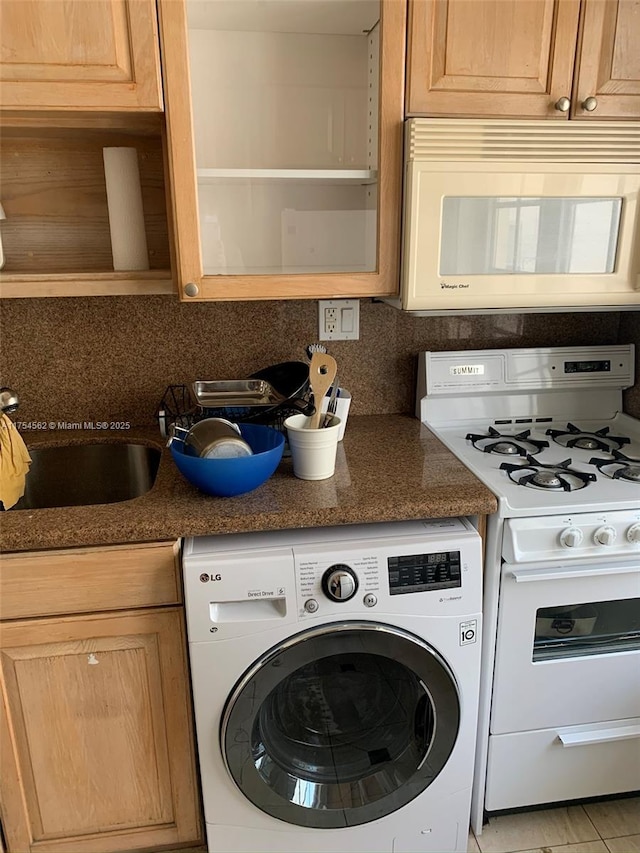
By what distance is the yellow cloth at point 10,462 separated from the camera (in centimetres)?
145

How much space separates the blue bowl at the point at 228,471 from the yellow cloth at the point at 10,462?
42 centimetres

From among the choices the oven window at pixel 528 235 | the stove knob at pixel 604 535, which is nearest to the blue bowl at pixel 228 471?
the oven window at pixel 528 235

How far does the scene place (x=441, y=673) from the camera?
51.4 inches

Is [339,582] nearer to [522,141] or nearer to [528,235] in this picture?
[528,235]

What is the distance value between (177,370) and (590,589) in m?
1.21

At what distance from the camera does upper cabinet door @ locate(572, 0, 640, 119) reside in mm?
1337

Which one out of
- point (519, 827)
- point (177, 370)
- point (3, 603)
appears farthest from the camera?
point (177, 370)

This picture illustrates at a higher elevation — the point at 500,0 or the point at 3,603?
the point at 500,0

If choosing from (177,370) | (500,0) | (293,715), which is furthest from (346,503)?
(500,0)

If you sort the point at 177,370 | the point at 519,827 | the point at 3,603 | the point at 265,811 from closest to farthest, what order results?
the point at 3,603, the point at 265,811, the point at 519,827, the point at 177,370

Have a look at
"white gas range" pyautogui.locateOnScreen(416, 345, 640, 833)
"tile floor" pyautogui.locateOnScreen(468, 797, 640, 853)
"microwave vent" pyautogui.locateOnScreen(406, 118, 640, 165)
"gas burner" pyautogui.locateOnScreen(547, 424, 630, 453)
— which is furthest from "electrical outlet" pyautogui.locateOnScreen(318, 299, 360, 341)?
"tile floor" pyautogui.locateOnScreen(468, 797, 640, 853)

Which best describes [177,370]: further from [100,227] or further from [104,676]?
[104,676]

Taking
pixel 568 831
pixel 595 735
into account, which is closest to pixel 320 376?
pixel 595 735

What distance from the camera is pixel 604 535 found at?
1309 millimetres
